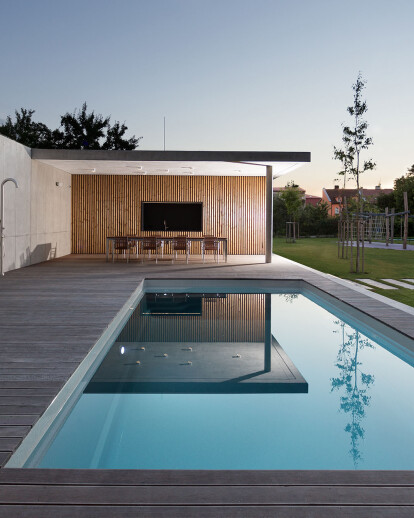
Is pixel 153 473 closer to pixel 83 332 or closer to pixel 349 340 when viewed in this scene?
pixel 83 332

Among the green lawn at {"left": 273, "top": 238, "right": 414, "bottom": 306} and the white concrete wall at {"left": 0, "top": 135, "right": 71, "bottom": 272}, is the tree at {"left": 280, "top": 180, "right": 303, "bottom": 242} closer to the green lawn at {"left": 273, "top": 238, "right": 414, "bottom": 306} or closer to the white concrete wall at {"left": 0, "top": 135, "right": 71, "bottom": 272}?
the green lawn at {"left": 273, "top": 238, "right": 414, "bottom": 306}

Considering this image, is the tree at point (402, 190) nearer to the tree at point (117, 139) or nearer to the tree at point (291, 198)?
the tree at point (291, 198)

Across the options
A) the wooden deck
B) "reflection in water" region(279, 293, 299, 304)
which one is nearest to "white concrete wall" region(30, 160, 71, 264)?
"reflection in water" region(279, 293, 299, 304)

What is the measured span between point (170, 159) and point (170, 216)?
490 centimetres

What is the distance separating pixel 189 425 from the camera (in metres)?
3.83

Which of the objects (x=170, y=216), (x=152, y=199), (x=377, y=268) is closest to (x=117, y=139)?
(x=152, y=199)

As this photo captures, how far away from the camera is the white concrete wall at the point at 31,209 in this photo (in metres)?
11.5

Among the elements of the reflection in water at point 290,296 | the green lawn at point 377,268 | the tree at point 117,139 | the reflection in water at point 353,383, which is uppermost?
the tree at point 117,139

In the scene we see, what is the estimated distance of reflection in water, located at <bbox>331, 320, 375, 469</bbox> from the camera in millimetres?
3799

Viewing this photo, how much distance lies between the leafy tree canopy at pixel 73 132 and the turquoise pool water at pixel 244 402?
32.0 metres

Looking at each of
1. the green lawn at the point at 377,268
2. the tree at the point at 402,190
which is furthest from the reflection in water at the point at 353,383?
the tree at the point at 402,190

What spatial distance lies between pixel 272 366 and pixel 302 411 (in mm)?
1126

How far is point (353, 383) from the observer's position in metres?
5.00

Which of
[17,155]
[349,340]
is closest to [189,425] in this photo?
[349,340]
